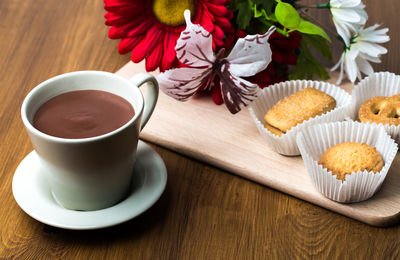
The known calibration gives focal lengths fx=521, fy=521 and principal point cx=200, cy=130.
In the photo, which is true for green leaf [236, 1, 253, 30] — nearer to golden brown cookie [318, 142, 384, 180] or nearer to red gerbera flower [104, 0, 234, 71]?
red gerbera flower [104, 0, 234, 71]

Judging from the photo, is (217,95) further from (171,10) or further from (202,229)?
(202,229)

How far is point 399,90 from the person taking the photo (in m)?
0.79

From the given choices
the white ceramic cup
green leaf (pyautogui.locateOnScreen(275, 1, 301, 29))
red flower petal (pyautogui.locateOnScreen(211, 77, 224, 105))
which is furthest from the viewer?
red flower petal (pyautogui.locateOnScreen(211, 77, 224, 105))

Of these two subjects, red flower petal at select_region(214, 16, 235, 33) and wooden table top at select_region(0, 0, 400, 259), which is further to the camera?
red flower petal at select_region(214, 16, 235, 33)

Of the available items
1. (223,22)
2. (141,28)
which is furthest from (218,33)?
(141,28)

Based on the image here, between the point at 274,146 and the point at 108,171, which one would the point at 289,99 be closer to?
the point at 274,146

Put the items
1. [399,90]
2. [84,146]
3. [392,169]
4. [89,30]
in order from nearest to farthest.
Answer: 1. [84,146]
2. [392,169]
3. [399,90]
4. [89,30]

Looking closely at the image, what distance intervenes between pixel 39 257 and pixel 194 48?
32 centimetres

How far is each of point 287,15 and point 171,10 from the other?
0.18 metres

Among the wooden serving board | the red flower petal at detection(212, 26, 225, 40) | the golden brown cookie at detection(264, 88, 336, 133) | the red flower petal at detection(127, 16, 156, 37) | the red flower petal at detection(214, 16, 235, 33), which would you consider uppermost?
the red flower petal at detection(214, 16, 235, 33)

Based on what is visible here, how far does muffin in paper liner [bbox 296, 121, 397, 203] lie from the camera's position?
61cm

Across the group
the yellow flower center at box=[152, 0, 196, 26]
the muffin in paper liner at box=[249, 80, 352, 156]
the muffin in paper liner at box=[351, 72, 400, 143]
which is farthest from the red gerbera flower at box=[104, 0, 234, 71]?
the muffin in paper liner at box=[351, 72, 400, 143]

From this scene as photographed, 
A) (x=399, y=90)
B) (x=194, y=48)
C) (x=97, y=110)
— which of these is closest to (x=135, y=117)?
(x=97, y=110)

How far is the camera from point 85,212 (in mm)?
597
